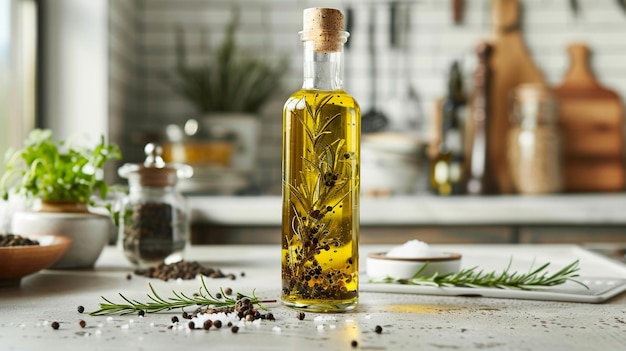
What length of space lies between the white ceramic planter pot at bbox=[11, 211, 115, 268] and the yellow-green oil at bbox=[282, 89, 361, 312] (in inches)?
22.5

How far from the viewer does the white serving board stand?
41.1 inches

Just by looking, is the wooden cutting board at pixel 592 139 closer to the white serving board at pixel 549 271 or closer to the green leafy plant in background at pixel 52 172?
the white serving board at pixel 549 271

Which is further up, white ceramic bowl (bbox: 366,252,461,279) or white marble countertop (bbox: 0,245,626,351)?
white ceramic bowl (bbox: 366,252,461,279)

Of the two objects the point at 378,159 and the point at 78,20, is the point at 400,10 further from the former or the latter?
the point at 78,20

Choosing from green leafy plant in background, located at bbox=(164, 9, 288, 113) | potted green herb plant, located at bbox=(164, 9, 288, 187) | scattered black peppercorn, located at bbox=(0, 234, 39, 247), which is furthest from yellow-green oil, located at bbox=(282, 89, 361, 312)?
green leafy plant in background, located at bbox=(164, 9, 288, 113)

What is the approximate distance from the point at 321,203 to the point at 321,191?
0.01 metres

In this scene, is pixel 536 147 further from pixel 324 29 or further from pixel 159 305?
pixel 159 305

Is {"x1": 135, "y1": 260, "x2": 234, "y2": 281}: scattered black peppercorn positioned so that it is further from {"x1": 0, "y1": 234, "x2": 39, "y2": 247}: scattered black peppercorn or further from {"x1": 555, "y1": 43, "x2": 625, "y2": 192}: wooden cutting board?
{"x1": 555, "y1": 43, "x2": 625, "y2": 192}: wooden cutting board

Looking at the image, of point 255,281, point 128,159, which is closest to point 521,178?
point 128,159

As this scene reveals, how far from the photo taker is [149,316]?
918 mm

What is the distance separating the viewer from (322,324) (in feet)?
2.84

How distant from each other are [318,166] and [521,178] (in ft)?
7.43

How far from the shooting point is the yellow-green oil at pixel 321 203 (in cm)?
93

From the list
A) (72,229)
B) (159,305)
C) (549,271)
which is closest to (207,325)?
(159,305)
